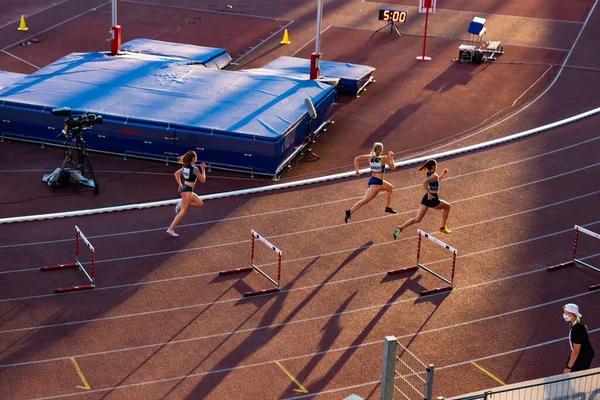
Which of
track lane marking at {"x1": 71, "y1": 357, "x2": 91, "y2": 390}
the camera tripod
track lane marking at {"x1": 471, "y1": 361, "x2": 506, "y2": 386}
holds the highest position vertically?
the camera tripod

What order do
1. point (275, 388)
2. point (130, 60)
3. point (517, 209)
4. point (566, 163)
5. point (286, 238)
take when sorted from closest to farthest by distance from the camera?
point (275, 388), point (286, 238), point (517, 209), point (566, 163), point (130, 60)

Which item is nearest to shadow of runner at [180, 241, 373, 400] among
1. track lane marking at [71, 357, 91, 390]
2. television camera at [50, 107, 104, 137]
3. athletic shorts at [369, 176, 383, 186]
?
track lane marking at [71, 357, 91, 390]

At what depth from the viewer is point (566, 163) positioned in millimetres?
25797

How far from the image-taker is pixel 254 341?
17.7 m

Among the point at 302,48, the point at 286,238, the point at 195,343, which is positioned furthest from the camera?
the point at 302,48

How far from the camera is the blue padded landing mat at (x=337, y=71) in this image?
30.4 m

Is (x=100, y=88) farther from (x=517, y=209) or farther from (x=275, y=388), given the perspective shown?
(x=275, y=388)

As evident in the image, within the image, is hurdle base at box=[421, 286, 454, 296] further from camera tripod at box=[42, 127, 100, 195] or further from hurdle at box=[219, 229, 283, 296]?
camera tripod at box=[42, 127, 100, 195]

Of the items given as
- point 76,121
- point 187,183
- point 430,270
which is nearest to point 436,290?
point 430,270

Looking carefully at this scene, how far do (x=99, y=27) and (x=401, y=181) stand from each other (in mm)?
16682

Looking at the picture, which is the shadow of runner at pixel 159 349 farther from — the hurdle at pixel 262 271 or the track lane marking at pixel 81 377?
the hurdle at pixel 262 271

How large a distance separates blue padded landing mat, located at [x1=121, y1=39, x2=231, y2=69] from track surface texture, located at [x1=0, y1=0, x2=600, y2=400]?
3.25 metres

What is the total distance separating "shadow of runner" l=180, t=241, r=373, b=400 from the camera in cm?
1633

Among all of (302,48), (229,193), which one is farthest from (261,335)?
(302,48)
